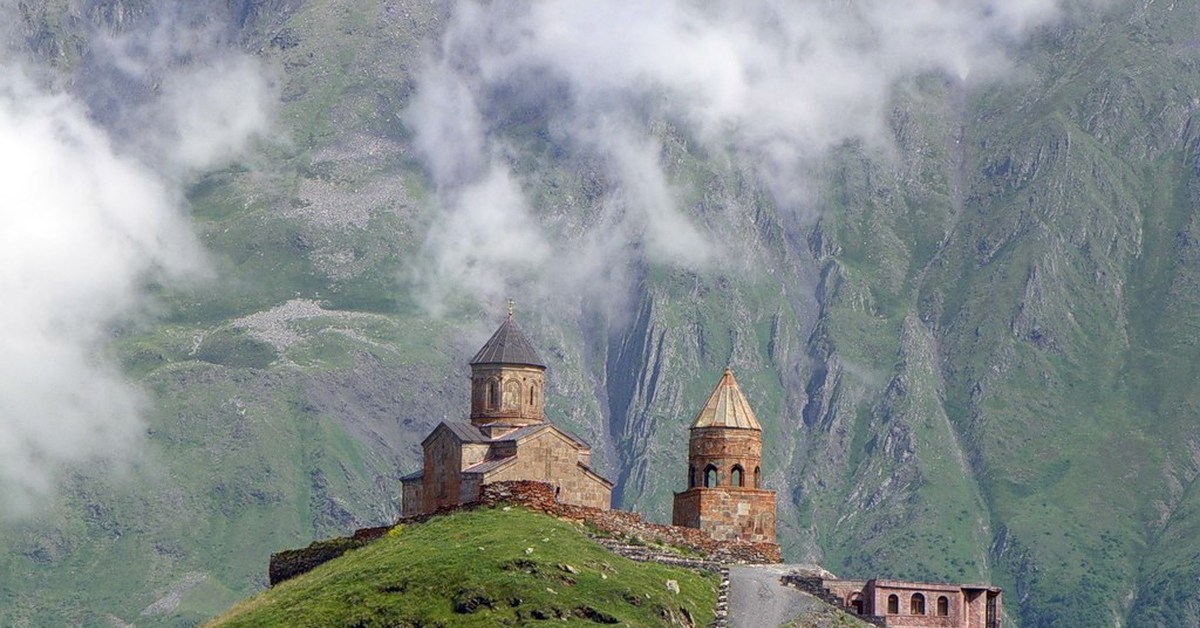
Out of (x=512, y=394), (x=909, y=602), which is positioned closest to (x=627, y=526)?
(x=909, y=602)

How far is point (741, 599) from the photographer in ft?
422

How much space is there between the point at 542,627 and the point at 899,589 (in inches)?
1128

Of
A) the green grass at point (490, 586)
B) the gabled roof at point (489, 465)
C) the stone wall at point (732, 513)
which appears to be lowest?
the green grass at point (490, 586)

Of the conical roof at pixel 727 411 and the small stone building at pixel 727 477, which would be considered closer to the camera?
the small stone building at pixel 727 477

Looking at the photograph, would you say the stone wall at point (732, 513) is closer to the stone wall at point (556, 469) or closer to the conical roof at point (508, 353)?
the stone wall at point (556, 469)

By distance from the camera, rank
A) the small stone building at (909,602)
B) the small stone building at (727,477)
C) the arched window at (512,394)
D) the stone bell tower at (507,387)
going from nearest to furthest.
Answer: the small stone building at (909,602), the small stone building at (727,477), the stone bell tower at (507,387), the arched window at (512,394)

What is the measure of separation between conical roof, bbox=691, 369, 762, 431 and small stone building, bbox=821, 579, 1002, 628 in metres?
17.8

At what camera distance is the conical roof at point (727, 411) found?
151875mm

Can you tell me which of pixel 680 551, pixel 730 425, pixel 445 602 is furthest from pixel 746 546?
pixel 445 602

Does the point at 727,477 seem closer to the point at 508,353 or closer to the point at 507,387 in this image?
the point at 507,387

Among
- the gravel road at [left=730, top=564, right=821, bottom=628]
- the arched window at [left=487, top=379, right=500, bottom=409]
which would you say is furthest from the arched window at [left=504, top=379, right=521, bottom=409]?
the gravel road at [left=730, top=564, right=821, bottom=628]

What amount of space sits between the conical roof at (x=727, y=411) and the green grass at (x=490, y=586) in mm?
21386

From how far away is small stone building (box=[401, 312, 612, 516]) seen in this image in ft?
517

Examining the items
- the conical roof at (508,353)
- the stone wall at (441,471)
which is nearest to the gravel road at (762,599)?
the stone wall at (441,471)
